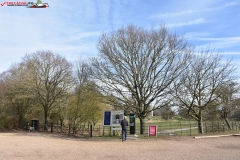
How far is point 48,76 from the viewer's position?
33.8m

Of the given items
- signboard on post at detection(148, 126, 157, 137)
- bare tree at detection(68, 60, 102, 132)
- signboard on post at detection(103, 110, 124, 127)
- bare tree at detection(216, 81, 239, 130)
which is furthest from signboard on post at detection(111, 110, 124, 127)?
bare tree at detection(216, 81, 239, 130)

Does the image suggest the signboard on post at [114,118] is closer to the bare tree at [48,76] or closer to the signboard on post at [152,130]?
the signboard on post at [152,130]

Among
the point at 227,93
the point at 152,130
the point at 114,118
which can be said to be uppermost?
the point at 227,93

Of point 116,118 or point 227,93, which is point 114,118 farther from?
point 227,93

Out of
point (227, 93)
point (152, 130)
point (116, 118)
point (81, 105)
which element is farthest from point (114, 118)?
point (227, 93)

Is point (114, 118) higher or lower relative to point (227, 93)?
lower

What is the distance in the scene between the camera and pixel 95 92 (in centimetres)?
2525

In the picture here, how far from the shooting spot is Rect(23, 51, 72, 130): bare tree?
33375 millimetres

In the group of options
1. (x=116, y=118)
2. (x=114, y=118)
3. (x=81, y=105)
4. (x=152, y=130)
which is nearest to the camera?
(x=152, y=130)

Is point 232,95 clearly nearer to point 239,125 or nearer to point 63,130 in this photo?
point 239,125

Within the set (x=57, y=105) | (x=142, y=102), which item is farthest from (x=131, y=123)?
(x=57, y=105)

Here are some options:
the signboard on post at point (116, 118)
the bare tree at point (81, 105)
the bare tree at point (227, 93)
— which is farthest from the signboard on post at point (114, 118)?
the bare tree at point (227, 93)

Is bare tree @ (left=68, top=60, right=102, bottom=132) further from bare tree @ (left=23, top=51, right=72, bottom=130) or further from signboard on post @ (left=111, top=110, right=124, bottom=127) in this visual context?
signboard on post @ (left=111, top=110, right=124, bottom=127)

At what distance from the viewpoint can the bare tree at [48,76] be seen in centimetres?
3338
